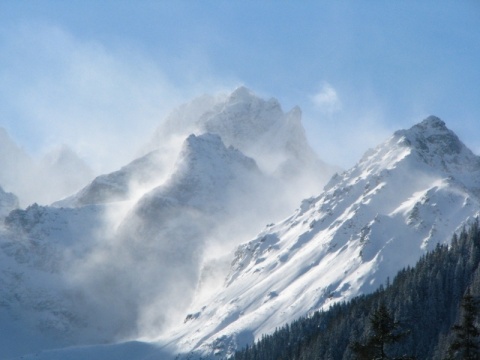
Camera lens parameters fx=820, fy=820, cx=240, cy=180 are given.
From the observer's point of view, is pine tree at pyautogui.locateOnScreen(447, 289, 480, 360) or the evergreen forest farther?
the evergreen forest

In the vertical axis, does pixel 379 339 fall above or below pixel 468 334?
above

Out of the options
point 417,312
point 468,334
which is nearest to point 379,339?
point 468,334

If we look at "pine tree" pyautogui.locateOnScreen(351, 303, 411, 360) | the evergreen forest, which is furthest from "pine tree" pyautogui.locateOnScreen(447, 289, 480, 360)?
the evergreen forest

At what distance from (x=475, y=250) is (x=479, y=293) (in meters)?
24.4

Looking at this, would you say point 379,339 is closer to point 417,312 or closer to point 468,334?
point 468,334

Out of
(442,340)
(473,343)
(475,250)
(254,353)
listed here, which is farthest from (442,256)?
(473,343)

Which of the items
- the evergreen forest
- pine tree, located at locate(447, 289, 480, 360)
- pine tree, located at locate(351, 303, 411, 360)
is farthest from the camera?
the evergreen forest

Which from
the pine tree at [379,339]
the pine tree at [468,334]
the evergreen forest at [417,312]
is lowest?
the pine tree at [468,334]

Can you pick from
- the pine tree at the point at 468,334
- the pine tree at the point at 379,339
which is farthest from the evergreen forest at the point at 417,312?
the pine tree at the point at 379,339

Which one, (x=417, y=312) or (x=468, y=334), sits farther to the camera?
(x=417, y=312)

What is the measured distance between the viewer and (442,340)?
148000 millimetres

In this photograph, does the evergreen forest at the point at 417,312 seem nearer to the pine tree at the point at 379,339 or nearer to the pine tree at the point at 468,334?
the pine tree at the point at 468,334

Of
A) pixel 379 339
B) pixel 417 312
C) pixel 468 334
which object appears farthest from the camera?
pixel 417 312

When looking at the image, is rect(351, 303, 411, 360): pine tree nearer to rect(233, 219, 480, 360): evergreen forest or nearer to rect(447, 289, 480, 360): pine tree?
rect(447, 289, 480, 360): pine tree
